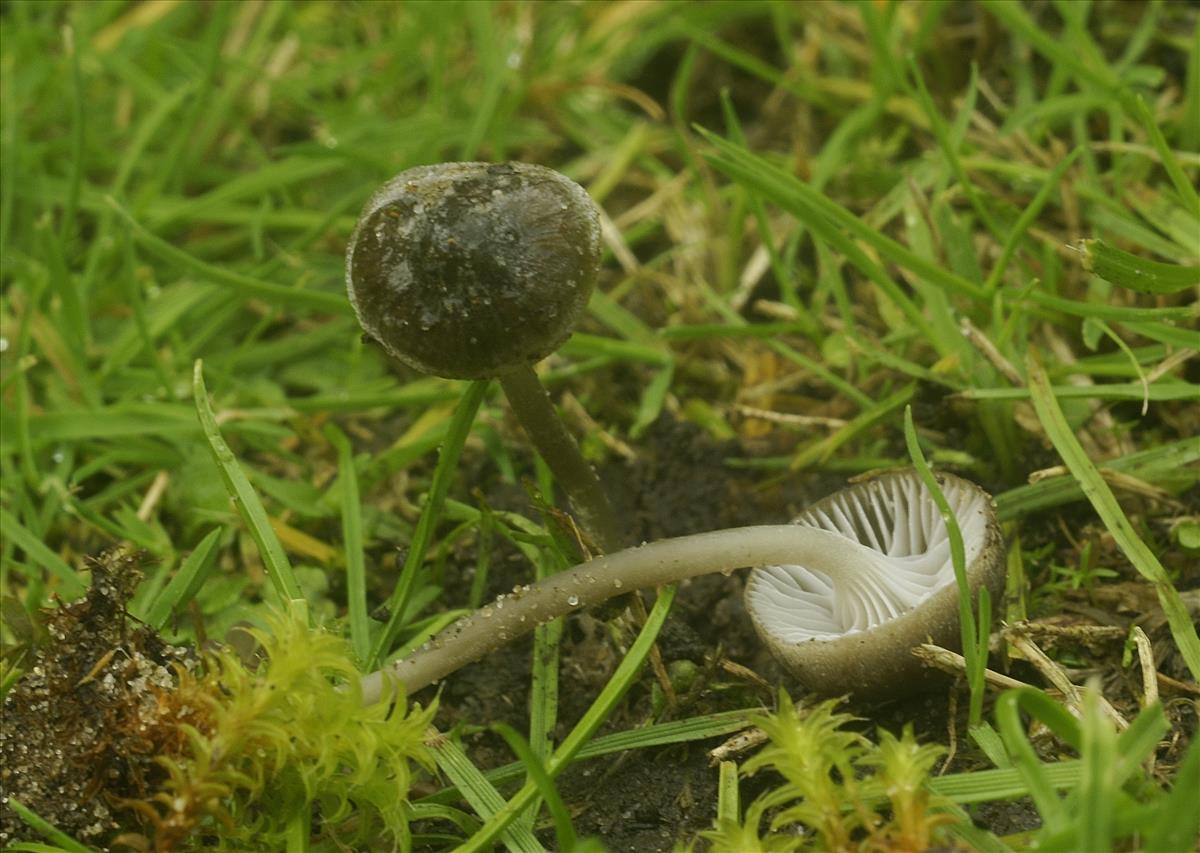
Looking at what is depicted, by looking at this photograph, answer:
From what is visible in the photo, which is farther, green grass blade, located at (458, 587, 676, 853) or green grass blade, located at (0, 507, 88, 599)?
green grass blade, located at (0, 507, 88, 599)

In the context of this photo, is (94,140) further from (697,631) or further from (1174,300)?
(1174,300)

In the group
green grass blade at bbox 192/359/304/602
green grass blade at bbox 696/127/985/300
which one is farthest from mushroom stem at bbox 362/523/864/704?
green grass blade at bbox 696/127/985/300

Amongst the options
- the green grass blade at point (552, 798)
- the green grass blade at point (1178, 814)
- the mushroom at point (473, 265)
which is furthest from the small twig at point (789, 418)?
the green grass blade at point (1178, 814)

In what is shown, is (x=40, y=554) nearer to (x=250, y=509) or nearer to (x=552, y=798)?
(x=250, y=509)

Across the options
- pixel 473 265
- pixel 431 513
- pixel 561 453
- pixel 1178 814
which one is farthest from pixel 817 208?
pixel 1178 814

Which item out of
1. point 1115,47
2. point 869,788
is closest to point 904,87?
point 1115,47

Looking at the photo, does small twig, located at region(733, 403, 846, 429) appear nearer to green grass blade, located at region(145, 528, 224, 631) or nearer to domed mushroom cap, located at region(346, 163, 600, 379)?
domed mushroom cap, located at region(346, 163, 600, 379)
